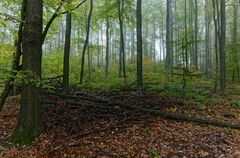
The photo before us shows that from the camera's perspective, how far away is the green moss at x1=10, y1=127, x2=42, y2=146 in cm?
625

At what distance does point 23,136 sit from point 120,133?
2.75 m

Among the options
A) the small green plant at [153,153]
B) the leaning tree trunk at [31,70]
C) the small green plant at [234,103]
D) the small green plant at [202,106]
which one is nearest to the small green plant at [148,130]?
the small green plant at [153,153]

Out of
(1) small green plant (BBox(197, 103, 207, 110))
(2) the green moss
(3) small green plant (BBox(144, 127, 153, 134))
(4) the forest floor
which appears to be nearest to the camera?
(4) the forest floor

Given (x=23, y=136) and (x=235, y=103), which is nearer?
(x=23, y=136)

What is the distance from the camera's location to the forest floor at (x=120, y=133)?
5777mm

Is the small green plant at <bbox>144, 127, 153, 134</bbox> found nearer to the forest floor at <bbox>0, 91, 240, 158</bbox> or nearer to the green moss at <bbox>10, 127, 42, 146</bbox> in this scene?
the forest floor at <bbox>0, 91, 240, 158</bbox>

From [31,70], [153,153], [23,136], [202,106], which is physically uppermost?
[31,70]

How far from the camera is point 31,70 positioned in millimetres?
6383

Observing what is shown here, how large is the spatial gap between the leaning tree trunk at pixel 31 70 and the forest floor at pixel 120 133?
34 centimetres

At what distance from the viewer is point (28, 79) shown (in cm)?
614

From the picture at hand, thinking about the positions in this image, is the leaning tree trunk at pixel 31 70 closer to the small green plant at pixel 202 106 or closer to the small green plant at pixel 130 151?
the small green plant at pixel 130 151

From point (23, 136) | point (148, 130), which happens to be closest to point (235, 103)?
point (148, 130)

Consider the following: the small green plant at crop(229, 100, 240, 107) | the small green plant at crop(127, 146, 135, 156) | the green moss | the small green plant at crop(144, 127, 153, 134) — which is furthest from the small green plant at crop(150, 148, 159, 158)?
the small green plant at crop(229, 100, 240, 107)

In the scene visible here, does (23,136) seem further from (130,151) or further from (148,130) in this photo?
(148,130)
